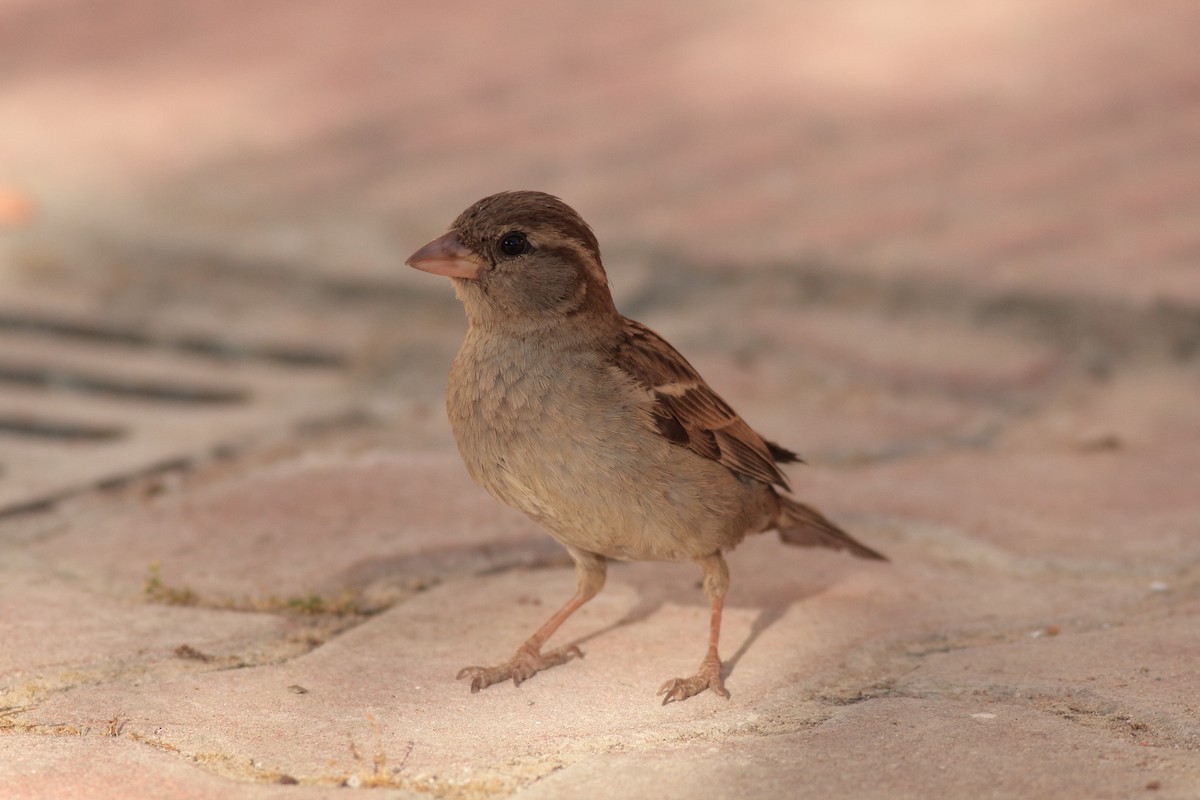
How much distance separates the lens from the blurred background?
4.97 m

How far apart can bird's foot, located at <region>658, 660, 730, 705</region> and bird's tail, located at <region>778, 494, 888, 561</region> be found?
0.66m

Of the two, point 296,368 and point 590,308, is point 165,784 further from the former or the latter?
point 296,368

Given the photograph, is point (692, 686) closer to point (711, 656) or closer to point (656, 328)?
point (711, 656)

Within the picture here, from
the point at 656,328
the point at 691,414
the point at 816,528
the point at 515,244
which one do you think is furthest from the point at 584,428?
the point at 656,328

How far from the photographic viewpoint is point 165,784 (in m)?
2.53

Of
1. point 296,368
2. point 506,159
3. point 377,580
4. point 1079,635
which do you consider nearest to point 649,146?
point 506,159

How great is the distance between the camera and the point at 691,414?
3508 mm

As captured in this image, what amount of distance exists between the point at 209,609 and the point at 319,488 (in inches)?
31.6

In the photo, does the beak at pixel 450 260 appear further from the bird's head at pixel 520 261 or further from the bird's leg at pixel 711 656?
the bird's leg at pixel 711 656

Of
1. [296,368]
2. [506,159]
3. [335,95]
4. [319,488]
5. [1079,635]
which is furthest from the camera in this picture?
[335,95]

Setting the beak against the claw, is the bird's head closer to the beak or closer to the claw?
the beak

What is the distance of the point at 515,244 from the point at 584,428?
588 millimetres

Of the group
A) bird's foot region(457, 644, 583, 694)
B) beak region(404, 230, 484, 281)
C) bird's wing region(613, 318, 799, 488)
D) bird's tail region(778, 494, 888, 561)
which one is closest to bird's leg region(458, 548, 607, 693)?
bird's foot region(457, 644, 583, 694)

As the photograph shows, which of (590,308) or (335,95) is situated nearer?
(590,308)
